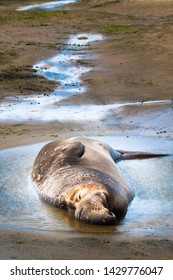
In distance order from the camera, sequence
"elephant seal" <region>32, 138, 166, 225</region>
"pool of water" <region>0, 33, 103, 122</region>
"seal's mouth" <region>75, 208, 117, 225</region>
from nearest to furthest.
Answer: "seal's mouth" <region>75, 208, 117, 225</region>
"elephant seal" <region>32, 138, 166, 225</region>
"pool of water" <region>0, 33, 103, 122</region>

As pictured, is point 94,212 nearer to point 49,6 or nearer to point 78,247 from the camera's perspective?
point 78,247

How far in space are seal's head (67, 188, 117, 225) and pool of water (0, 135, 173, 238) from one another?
69 mm

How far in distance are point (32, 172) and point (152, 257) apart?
399 centimetres

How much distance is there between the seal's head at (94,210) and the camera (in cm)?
841

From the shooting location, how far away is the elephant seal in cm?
864

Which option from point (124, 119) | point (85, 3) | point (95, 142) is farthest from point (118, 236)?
point (85, 3)

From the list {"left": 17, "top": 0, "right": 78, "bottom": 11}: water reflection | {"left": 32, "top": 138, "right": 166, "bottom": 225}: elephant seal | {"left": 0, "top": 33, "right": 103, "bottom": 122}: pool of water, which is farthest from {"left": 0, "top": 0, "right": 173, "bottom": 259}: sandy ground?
{"left": 17, "top": 0, "right": 78, "bottom": 11}: water reflection

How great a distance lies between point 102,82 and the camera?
18219mm

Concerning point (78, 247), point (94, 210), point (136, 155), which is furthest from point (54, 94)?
point (78, 247)

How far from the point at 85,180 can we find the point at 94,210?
91cm

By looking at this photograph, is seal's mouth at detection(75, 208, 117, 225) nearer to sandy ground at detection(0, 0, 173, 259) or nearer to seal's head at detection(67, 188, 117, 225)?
seal's head at detection(67, 188, 117, 225)

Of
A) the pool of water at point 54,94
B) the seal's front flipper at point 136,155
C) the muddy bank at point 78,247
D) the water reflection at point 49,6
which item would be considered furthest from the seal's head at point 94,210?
the water reflection at point 49,6

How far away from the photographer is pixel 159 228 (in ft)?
27.5

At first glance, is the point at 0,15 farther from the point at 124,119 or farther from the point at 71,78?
the point at 124,119
